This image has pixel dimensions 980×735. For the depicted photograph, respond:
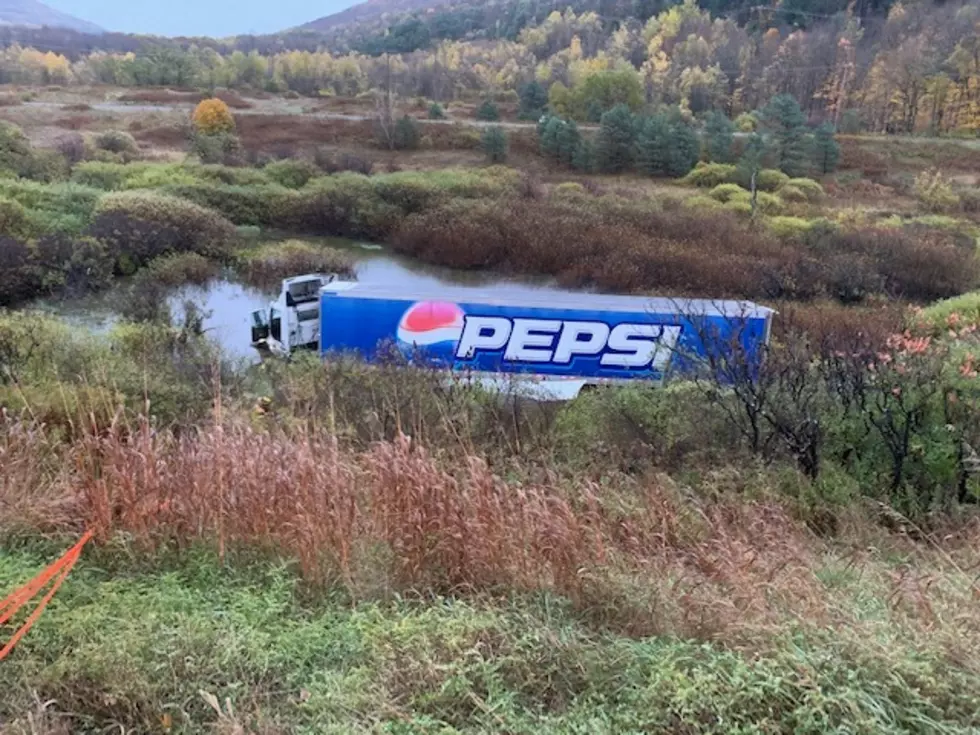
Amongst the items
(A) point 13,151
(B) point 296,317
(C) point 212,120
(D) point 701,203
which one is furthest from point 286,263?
(C) point 212,120

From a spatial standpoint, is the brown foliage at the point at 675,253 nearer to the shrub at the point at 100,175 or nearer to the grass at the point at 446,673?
the shrub at the point at 100,175

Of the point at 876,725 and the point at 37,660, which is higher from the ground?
the point at 876,725

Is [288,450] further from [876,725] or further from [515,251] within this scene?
[515,251]

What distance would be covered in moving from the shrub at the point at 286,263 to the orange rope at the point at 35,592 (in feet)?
58.5

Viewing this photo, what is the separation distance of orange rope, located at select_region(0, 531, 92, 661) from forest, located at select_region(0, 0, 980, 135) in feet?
166

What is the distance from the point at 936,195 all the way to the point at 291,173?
86.9 feet

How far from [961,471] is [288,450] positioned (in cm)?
578

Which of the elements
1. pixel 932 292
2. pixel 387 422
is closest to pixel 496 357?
pixel 387 422

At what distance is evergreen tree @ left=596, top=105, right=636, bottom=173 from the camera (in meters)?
37.5

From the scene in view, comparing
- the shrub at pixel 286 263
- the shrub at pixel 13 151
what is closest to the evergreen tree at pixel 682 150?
the shrub at pixel 286 263

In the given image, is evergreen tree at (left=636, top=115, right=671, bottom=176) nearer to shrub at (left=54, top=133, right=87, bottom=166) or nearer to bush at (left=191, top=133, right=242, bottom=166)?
bush at (left=191, top=133, right=242, bottom=166)

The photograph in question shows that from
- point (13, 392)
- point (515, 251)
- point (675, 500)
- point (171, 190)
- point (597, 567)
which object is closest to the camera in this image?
point (597, 567)

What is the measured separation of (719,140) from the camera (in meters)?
37.8

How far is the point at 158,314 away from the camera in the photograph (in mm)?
15695
